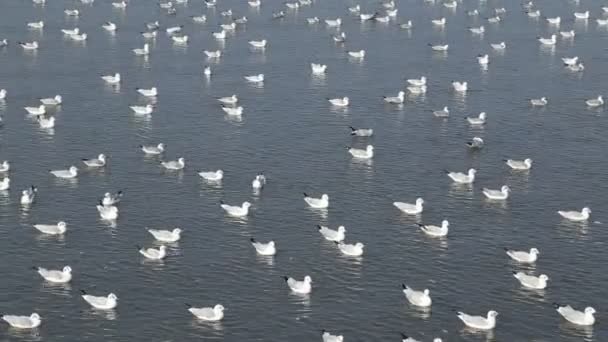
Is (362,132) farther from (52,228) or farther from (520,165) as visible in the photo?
(52,228)

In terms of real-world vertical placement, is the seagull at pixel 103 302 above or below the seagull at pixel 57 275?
below

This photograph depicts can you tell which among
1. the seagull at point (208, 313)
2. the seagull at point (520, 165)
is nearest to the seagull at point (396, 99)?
the seagull at point (520, 165)

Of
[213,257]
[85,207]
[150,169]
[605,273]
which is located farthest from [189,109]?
[605,273]

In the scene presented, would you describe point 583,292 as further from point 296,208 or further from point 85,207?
point 85,207

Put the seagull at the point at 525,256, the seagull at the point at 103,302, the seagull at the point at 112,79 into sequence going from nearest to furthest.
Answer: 1. the seagull at the point at 103,302
2. the seagull at the point at 525,256
3. the seagull at the point at 112,79

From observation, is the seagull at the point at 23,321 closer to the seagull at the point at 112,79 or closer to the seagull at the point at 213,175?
the seagull at the point at 213,175

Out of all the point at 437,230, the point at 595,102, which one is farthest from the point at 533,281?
the point at 595,102

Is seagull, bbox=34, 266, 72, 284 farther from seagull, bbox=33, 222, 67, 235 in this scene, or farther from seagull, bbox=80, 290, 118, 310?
seagull, bbox=33, 222, 67, 235
